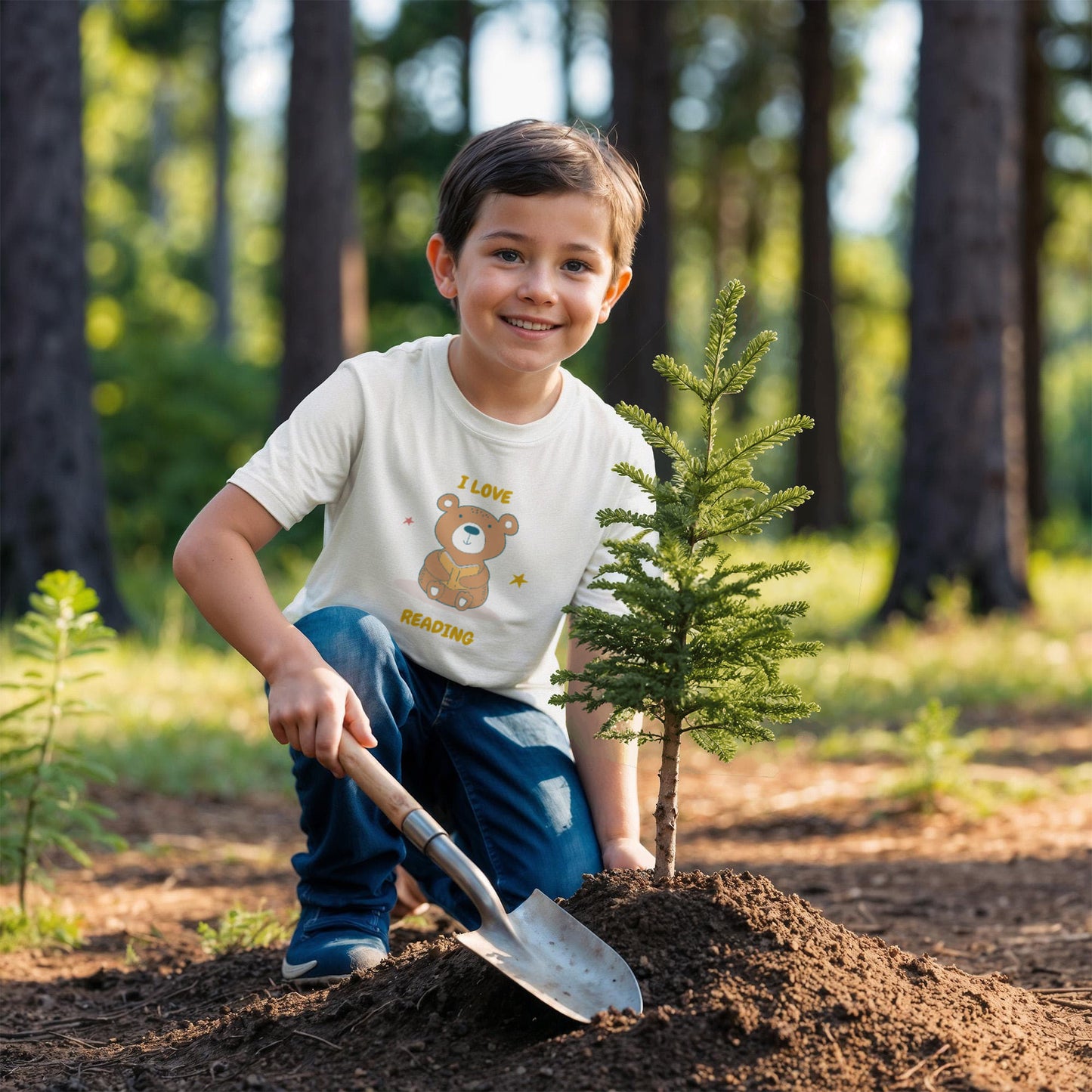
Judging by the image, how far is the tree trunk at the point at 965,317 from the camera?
8.77 m

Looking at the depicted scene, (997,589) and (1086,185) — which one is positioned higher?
(1086,185)

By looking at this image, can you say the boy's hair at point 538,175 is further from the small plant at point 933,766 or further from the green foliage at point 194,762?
the green foliage at point 194,762

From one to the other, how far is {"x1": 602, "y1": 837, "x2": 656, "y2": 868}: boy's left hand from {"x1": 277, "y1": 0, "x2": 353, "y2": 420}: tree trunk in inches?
271

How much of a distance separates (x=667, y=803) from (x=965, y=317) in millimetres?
7277

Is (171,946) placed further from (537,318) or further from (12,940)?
(537,318)

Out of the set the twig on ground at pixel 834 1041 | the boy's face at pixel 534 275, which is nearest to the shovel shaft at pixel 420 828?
the twig on ground at pixel 834 1041

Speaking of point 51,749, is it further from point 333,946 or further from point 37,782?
point 333,946

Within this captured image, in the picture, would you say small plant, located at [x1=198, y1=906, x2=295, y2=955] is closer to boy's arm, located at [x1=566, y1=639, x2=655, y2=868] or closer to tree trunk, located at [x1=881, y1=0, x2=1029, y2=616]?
boy's arm, located at [x1=566, y1=639, x2=655, y2=868]

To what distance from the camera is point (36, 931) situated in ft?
10.3

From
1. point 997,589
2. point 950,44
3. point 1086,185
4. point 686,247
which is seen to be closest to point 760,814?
point 997,589

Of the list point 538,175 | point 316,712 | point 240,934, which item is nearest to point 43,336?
A: point 240,934

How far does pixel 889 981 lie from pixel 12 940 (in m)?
2.06

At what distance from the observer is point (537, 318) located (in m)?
2.59

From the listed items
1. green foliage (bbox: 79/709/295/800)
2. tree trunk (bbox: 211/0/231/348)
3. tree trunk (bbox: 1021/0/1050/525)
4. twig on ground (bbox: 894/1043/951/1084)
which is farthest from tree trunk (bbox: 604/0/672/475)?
tree trunk (bbox: 211/0/231/348)
